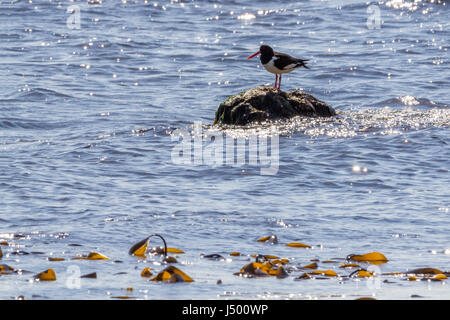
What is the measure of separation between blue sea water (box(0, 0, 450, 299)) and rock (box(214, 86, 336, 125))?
0.80ft

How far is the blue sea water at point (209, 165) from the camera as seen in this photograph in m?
6.44

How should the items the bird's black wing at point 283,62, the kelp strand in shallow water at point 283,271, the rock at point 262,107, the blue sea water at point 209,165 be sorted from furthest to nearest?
1. the bird's black wing at point 283,62
2. the rock at point 262,107
3. the blue sea water at point 209,165
4. the kelp strand in shallow water at point 283,271

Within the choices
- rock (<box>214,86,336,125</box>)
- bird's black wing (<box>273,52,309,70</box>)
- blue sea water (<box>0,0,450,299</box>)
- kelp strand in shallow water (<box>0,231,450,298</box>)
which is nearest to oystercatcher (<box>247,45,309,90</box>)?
bird's black wing (<box>273,52,309,70</box>)

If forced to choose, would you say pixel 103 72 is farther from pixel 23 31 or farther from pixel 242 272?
pixel 242 272

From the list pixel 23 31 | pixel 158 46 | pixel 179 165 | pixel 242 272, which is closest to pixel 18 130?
pixel 179 165

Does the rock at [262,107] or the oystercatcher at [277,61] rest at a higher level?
the oystercatcher at [277,61]

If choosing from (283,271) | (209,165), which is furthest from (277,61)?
(283,271)

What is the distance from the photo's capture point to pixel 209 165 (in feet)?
34.2

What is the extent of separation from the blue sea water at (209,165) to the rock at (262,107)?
245 millimetres

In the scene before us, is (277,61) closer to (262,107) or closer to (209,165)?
(262,107)

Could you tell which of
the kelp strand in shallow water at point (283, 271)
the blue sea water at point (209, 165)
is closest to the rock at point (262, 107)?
the blue sea water at point (209, 165)

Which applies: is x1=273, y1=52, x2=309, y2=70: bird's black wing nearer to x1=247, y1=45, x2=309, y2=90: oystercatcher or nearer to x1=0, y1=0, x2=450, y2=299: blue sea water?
x1=247, y1=45, x2=309, y2=90: oystercatcher

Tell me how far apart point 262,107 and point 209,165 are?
2.63 m

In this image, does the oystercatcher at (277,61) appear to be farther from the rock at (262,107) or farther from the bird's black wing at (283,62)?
the rock at (262,107)
